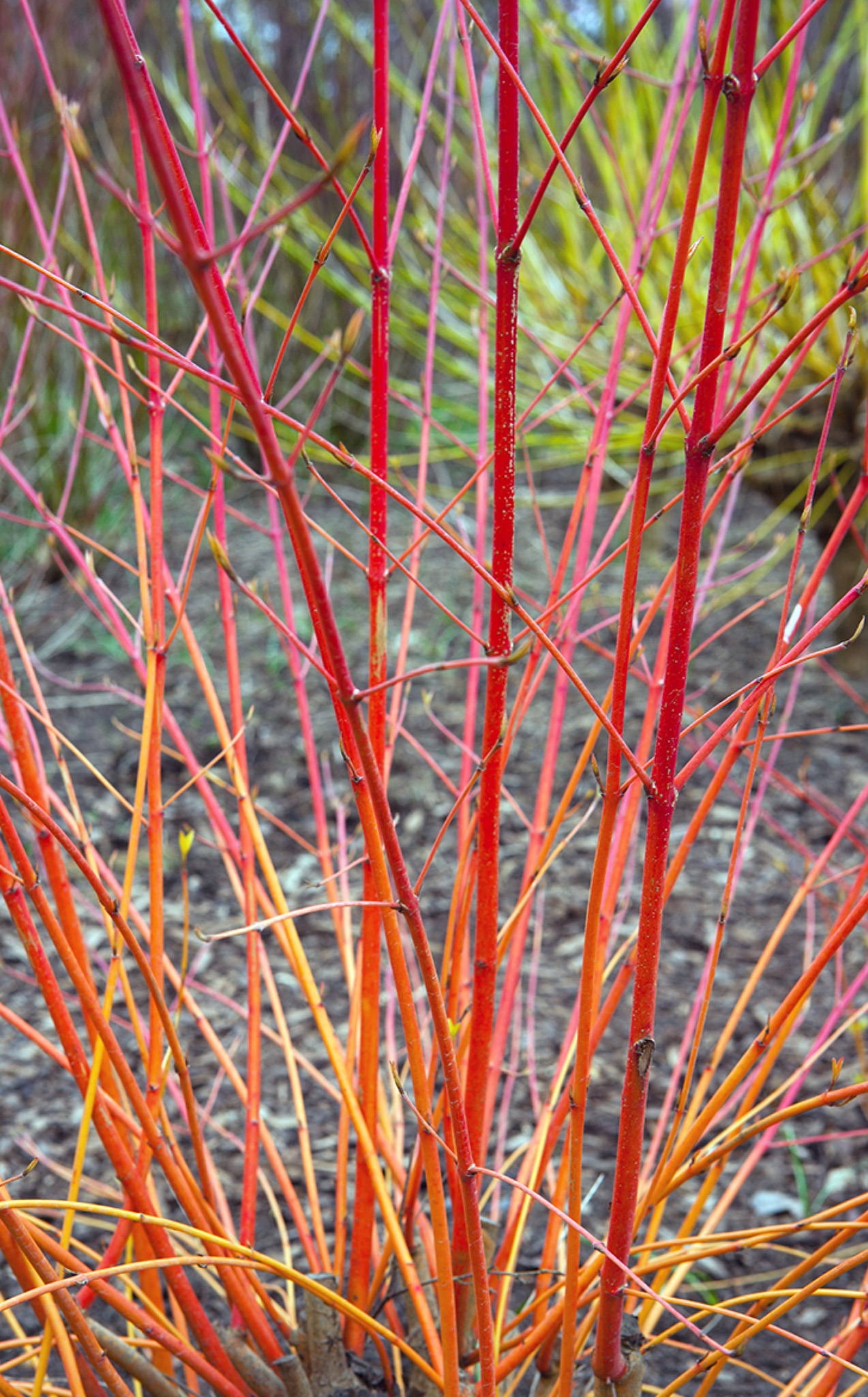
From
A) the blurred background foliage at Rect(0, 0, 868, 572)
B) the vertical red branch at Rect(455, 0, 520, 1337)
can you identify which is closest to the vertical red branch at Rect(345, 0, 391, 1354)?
the vertical red branch at Rect(455, 0, 520, 1337)

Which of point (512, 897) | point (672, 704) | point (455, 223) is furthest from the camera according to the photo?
point (455, 223)

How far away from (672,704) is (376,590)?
0.25 metres

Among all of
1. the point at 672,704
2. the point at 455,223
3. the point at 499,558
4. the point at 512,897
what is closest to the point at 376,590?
the point at 499,558

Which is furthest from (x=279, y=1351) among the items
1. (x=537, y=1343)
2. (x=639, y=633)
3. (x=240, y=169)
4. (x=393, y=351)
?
(x=393, y=351)

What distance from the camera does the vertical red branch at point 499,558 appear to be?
63 cm

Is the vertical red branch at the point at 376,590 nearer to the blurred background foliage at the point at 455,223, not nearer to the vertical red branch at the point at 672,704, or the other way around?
the vertical red branch at the point at 672,704

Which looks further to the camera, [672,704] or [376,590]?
[376,590]

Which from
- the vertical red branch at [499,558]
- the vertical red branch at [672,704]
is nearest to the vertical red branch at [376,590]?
the vertical red branch at [499,558]

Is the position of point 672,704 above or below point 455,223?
below

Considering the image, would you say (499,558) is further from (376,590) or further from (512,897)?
(512,897)

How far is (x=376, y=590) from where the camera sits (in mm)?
763

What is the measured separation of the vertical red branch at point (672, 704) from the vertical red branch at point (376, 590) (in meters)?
0.18

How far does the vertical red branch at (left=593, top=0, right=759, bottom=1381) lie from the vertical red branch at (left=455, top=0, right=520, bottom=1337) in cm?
10

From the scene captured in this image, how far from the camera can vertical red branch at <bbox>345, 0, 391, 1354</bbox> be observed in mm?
712
